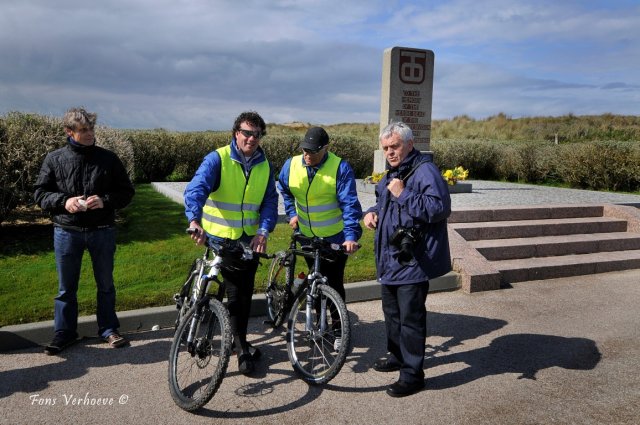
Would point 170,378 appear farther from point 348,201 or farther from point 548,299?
point 548,299

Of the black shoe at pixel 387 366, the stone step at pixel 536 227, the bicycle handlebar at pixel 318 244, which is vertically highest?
the bicycle handlebar at pixel 318 244

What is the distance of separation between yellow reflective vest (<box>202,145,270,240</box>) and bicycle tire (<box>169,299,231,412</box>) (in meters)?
0.68

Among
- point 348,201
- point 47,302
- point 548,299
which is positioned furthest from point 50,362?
point 548,299

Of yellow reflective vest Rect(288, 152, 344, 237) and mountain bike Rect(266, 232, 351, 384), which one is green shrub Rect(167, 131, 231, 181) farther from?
mountain bike Rect(266, 232, 351, 384)

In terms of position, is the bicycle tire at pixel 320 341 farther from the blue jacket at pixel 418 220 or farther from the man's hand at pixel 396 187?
the man's hand at pixel 396 187

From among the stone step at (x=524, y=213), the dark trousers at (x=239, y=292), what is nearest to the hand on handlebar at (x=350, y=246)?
the dark trousers at (x=239, y=292)

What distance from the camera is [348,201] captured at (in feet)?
15.3

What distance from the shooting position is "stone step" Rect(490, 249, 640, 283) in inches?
315

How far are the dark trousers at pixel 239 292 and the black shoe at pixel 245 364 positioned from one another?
0.16ft

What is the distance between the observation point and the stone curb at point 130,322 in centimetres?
503

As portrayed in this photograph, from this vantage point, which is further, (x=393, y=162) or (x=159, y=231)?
(x=159, y=231)

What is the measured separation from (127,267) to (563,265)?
6120mm

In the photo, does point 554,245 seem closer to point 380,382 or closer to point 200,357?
point 380,382

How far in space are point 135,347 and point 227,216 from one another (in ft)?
5.29
